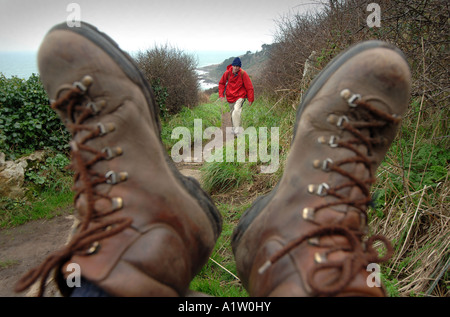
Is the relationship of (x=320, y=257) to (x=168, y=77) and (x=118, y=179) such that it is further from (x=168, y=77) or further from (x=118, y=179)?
(x=168, y=77)

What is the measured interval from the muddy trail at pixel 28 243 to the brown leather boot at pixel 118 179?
226cm

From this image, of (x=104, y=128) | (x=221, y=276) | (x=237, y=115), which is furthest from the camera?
(x=237, y=115)

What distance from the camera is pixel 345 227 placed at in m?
0.97

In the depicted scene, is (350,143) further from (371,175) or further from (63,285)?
(63,285)

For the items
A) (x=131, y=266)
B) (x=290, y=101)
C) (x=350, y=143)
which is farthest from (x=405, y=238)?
(x=290, y=101)

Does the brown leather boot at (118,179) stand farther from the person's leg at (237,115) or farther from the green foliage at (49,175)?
the person's leg at (237,115)

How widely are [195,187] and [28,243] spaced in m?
3.08

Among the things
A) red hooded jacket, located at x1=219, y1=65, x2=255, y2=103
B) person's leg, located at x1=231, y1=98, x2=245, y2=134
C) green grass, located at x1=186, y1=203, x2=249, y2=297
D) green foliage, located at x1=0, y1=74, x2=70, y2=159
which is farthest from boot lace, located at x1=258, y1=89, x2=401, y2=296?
red hooded jacket, located at x1=219, y1=65, x2=255, y2=103

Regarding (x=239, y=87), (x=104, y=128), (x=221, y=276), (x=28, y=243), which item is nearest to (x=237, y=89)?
(x=239, y=87)

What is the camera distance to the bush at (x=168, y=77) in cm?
815

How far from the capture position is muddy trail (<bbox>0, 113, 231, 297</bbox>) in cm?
288

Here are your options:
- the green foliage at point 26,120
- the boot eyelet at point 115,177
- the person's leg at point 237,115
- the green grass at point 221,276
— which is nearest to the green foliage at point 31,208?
the green foliage at point 26,120

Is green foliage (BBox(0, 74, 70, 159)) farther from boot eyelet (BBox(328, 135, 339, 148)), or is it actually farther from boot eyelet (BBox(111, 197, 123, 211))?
boot eyelet (BBox(328, 135, 339, 148))

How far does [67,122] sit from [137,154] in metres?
0.34
